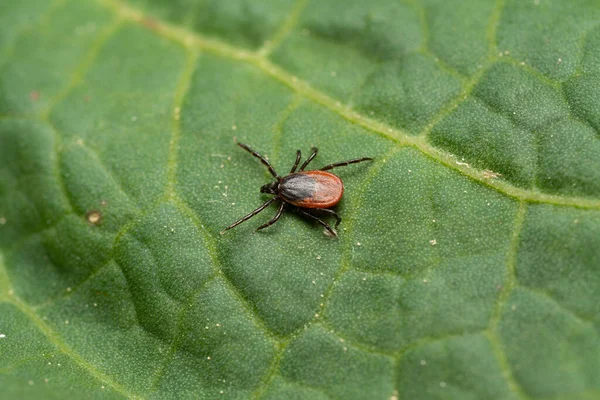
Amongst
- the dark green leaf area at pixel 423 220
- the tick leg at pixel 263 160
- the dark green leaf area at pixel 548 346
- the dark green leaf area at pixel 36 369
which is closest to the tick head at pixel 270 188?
the tick leg at pixel 263 160

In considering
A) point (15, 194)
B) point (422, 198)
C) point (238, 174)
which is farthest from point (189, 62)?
point (422, 198)

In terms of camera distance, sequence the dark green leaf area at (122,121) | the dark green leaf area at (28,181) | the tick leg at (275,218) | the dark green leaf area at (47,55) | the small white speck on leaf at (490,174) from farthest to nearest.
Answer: the dark green leaf area at (47,55) < the dark green leaf area at (28,181) < the dark green leaf area at (122,121) < the tick leg at (275,218) < the small white speck on leaf at (490,174)

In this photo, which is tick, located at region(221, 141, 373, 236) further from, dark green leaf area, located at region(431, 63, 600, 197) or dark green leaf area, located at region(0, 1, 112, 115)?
dark green leaf area, located at region(0, 1, 112, 115)

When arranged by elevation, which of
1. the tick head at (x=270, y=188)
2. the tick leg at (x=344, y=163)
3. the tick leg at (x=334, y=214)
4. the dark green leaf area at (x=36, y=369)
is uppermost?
the tick leg at (x=344, y=163)

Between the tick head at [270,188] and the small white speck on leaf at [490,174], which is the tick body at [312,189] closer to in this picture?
the tick head at [270,188]

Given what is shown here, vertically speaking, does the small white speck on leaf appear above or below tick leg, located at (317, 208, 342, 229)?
above

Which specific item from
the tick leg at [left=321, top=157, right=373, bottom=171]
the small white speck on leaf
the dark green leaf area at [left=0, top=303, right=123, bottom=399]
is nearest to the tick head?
the tick leg at [left=321, top=157, right=373, bottom=171]

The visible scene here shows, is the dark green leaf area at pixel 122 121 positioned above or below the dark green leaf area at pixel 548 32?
below

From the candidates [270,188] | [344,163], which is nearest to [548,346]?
[344,163]

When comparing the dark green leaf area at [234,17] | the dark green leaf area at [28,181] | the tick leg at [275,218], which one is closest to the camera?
the tick leg at [275,218]
